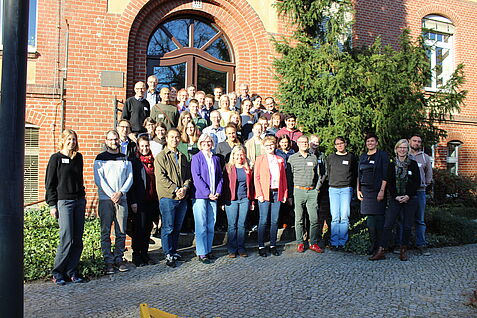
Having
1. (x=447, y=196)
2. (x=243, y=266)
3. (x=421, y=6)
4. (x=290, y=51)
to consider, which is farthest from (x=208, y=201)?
(x=421, y=6)

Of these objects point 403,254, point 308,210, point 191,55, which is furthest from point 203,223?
point 191,55

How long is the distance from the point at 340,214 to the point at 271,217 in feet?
4.48

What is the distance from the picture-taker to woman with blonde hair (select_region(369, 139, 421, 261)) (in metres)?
6.80

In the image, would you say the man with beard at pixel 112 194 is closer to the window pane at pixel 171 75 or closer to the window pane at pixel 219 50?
the window pane at pixel 171 75

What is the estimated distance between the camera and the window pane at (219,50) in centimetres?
1030

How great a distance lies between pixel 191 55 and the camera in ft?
32.8

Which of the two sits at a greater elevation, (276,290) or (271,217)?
(271,217)

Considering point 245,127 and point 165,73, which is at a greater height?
point 165,73

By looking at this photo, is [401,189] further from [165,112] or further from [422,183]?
[165,112]

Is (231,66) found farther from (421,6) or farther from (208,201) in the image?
(421,6)

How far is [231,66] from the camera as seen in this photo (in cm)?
1043

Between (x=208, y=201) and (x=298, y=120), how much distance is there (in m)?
3.30

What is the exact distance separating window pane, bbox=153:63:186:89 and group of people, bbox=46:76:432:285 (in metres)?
1.71

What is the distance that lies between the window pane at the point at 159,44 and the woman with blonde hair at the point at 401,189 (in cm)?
596
